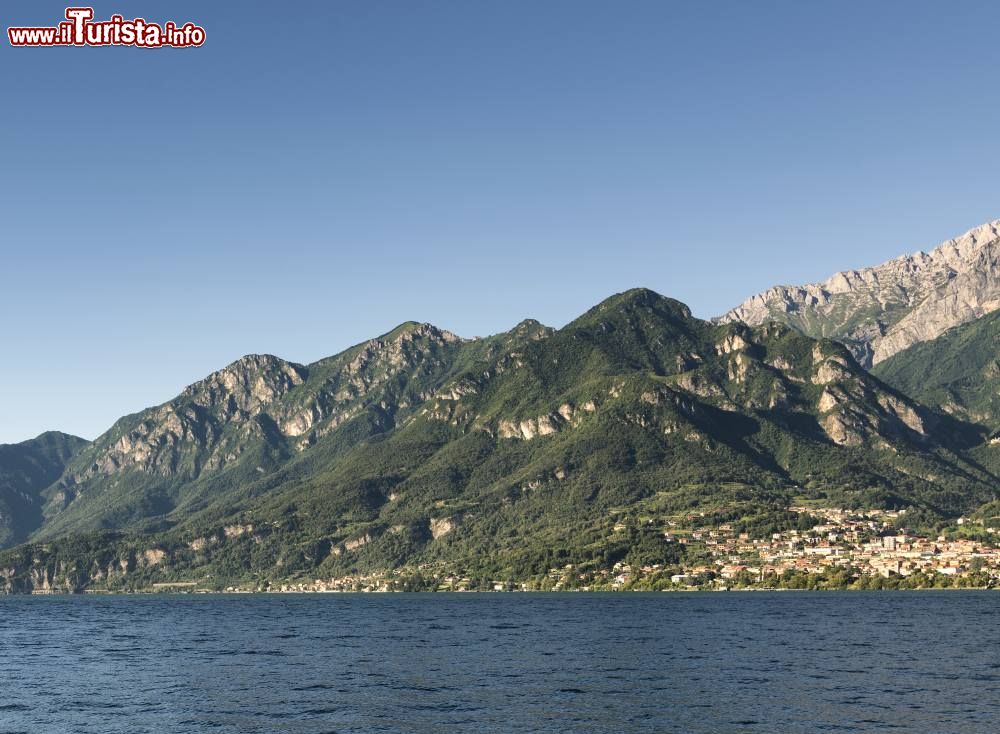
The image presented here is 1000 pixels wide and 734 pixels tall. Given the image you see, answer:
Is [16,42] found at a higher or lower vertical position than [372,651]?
higher

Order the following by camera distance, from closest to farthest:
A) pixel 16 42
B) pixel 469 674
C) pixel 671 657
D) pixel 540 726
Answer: pixel 540 726
pixel 16 42
pixel 469 674
pixel 671 657

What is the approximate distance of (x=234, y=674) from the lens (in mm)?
133750

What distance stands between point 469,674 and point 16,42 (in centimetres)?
8828

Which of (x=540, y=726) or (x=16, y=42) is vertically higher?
(x=16, y=42)

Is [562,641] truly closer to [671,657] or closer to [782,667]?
[671,657]

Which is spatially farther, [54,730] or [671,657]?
[671,657]

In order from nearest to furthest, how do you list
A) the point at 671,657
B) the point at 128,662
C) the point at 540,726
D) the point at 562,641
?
the point at 540,726 → the point at 671,657 → the point at 128,662 → the point at 562,641

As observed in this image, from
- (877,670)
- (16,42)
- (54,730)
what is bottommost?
(877,670)

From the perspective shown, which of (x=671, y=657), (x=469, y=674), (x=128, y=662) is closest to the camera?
(x=469, y=674)

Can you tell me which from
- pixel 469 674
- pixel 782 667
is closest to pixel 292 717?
pixel 469 674

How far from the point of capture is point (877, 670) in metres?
125

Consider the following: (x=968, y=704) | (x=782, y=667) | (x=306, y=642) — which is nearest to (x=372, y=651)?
(x=306, y=642)

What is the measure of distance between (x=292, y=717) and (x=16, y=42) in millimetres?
78664

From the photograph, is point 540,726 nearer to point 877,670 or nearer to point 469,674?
point 469,674
